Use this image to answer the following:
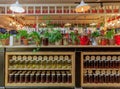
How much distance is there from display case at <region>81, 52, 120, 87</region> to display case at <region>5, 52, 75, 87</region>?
12.5 inches

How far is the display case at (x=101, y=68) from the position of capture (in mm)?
4184

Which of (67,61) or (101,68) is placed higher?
(67,61)

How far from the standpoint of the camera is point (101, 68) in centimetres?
425

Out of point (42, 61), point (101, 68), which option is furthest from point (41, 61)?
point (101, 68)

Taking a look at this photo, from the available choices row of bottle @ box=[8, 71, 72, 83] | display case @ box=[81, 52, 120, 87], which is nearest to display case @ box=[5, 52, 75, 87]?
row of bottle @ box=[8, 71, 72, 83]

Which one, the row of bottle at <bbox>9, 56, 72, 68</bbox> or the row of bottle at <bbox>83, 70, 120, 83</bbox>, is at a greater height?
the row of bottle at <bbox>9, 56, 72, 68</bbox>

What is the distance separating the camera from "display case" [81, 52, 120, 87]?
4.18 meters

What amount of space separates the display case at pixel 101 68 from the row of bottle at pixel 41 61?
410 mm

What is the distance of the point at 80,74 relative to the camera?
13.5ft

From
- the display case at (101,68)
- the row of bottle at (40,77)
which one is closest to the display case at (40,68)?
the row of bottle at (40,77)

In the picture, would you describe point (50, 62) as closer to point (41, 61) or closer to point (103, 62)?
point (41, 61)

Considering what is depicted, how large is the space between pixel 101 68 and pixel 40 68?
140 centimetres

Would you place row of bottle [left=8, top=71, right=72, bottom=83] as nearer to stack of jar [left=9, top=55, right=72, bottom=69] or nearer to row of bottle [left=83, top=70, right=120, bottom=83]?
stack of jar [left=9, top=55, right=72, bottom=69]

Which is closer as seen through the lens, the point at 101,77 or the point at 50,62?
the point at 101,77
